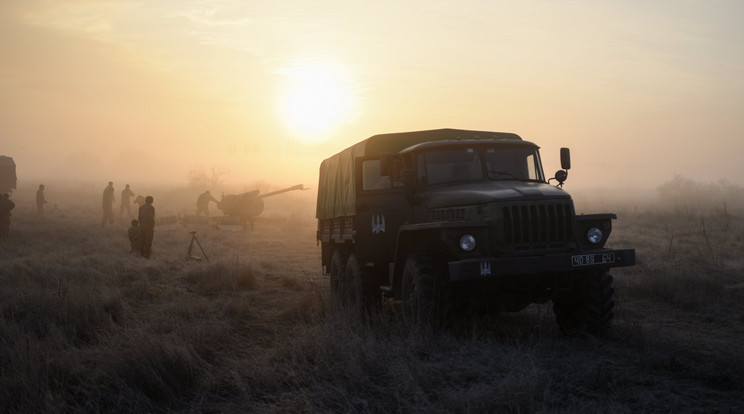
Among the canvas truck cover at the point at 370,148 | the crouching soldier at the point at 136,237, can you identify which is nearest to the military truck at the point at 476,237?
the canvas truck cover at the point at 370,148

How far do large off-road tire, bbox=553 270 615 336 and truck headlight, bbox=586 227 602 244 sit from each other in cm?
39

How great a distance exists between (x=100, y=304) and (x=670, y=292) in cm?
969

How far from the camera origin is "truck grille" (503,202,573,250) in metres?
7.13

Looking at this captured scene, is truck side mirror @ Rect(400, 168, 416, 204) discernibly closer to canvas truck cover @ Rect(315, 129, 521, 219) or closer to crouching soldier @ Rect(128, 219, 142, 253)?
canvas truck cover @ Rect(315, 129, 521, 219)

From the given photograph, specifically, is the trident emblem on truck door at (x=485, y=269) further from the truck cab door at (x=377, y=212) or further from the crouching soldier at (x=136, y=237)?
the crouching soldier at (x=136, y=237)

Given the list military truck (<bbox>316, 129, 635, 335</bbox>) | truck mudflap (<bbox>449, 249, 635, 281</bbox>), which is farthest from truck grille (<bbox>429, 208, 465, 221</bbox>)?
truck mudflap (<bbox>449, 249, 635, 281</bbox>)

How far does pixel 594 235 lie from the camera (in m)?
7.65

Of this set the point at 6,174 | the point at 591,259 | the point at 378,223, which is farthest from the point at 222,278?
the point at 6,174

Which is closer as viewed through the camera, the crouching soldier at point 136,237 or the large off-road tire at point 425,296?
the large off-road tire at point 425,296

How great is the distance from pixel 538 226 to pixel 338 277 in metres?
4.65

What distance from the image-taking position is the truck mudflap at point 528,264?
22.0ft

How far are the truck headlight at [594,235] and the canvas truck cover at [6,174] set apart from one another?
42.1 m

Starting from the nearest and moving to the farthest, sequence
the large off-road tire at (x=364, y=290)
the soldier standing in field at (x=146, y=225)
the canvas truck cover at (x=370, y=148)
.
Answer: the large off-road tire at (x=364, y=290) < the canvas truck cover at (x=370, y=148) < the soldier standing in field at (x=146, y=225)

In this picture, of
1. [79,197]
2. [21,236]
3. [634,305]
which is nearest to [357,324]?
[634,305]
